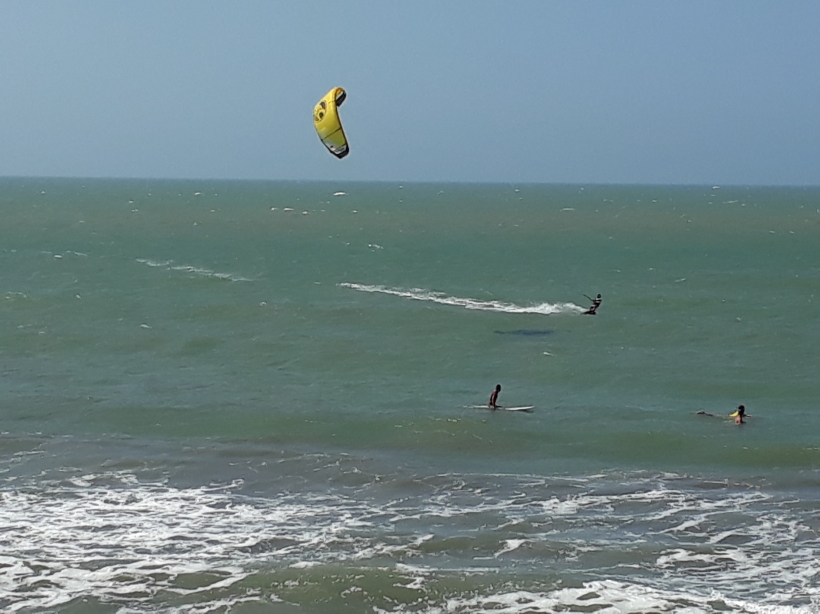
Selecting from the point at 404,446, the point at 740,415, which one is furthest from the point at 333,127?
the point at 740,415

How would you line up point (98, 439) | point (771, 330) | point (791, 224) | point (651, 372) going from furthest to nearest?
point (791, 224), point (771, 330), point (651, 372), point (98, 439)

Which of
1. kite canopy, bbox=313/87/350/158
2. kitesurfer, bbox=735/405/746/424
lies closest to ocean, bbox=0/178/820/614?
kitesurfer, bbox=735/405/746/424

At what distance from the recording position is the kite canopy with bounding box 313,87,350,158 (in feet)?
93.7

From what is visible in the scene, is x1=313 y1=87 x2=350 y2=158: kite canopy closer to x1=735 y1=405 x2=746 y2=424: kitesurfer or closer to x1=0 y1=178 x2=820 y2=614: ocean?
x1=0 y1=178 x2=820 y2=614: ocean

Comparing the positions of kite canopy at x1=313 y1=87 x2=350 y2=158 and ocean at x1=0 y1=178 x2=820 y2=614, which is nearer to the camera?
ocean at x1=0 y1=178 x2=820 y2=614

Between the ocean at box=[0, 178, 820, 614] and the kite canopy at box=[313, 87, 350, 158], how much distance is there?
719 cm

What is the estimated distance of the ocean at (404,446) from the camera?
17094mm

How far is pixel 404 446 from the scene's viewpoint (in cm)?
2608

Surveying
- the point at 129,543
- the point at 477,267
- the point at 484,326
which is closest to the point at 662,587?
the point at 129,543

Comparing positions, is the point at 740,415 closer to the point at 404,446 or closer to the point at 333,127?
the point at 404,446

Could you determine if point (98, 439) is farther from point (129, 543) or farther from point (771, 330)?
point (771, 330)

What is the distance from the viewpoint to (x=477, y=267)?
6944 cm

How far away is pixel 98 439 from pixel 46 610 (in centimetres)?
1063

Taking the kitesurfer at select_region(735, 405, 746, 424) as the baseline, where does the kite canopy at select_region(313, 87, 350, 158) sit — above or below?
above
